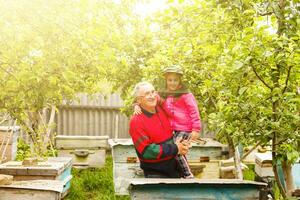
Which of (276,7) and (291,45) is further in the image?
(276,7)

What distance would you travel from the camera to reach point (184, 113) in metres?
5.67

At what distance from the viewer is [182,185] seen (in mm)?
3766

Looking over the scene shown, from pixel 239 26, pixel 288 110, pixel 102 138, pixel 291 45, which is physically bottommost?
pixel 102 138

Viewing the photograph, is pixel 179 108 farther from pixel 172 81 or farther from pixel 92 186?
pixel 92 186

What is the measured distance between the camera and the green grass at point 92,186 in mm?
7625

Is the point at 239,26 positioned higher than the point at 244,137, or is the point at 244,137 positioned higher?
the point at 239,26

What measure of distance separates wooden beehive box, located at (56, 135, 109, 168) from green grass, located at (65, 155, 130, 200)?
0.35 meters

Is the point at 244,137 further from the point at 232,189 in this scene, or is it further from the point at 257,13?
the point at 257,13

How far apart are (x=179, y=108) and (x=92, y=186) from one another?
11.2ft

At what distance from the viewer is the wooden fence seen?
12.8m

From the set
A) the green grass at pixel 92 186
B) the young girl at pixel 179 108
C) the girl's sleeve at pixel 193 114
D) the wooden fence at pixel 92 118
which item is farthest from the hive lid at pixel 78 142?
the girl's sleeve at pixel 193 114

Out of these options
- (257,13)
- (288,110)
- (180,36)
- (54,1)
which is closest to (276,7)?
(257,13)

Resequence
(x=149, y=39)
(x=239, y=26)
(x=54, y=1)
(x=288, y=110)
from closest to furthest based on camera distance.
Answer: (x=288, y=110)
(x=54, y=1)
(x=239, y=26)
(x=149, y=39)

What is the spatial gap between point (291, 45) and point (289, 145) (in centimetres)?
86
